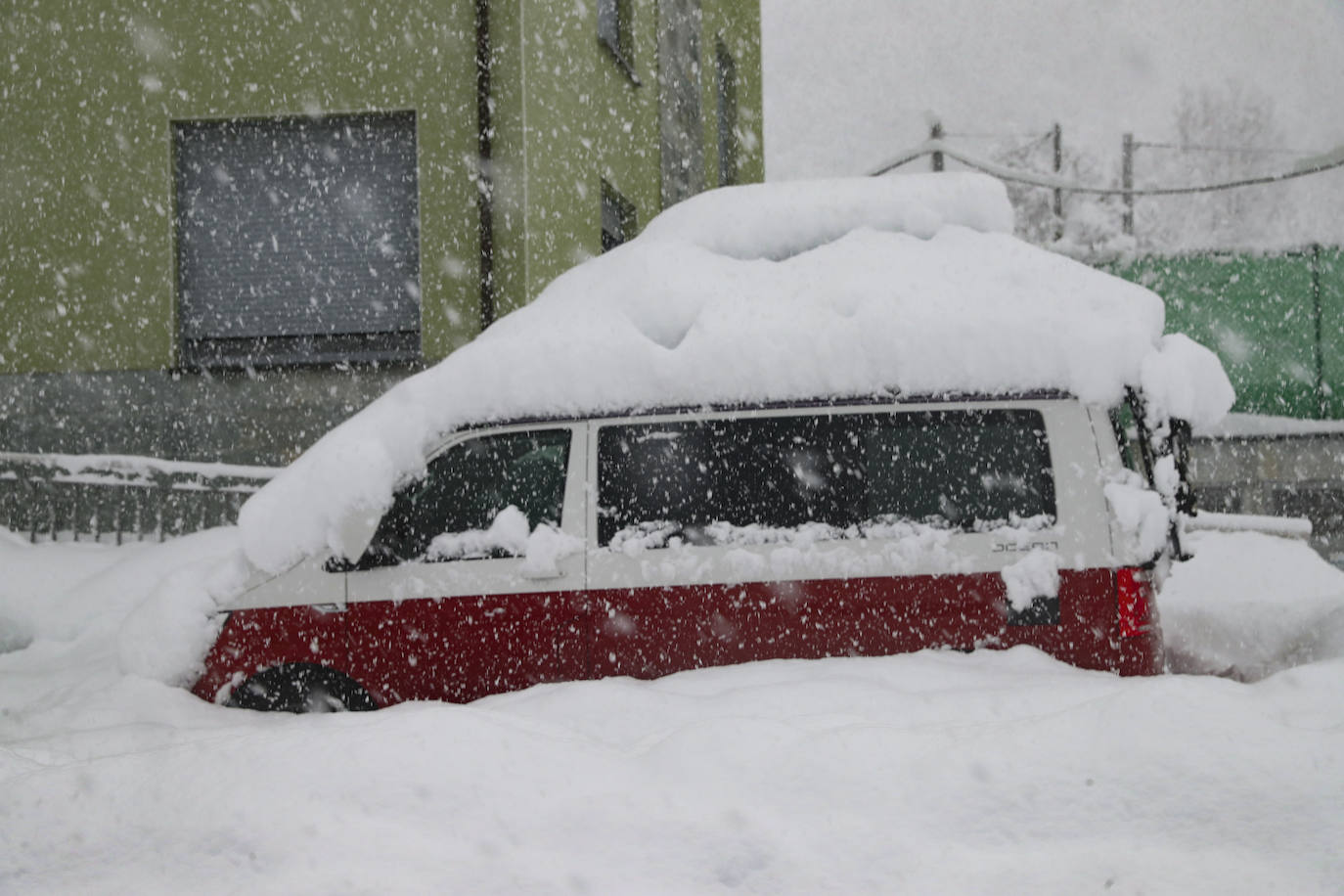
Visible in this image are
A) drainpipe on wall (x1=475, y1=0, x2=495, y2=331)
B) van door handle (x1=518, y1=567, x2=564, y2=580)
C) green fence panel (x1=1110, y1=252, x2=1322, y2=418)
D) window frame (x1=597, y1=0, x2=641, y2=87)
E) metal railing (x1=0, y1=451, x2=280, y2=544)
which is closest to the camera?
van door handle (x1=518, y1=567, x2=564, y2=580)

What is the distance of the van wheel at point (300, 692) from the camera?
162 inches

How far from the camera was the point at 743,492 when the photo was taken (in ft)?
13.1

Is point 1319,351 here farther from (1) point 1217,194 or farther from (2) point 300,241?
(1) point 1217,194

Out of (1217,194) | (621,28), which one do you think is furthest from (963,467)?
(1217,194)

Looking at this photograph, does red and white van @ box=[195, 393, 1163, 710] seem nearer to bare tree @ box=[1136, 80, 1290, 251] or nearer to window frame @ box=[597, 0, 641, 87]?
window frame @ box=[597, 0, 641, 87]

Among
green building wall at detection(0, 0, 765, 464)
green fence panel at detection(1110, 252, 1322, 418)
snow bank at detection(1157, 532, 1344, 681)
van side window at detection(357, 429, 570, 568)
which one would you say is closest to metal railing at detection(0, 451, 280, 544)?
green building wall at detection(0, 0, 765, 464)

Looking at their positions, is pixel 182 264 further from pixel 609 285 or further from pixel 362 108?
pixel 609 285

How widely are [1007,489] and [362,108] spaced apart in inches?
325

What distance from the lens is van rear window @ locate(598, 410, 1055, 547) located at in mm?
3846

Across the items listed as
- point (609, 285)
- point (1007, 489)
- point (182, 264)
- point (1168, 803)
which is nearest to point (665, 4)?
point (182, 264)

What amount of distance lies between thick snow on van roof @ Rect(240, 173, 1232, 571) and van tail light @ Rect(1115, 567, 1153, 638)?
59 centimetres

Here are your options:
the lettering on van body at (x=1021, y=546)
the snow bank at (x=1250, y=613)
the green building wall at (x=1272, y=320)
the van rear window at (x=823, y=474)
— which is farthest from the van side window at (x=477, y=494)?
the green building wall at (x=1272, y=320)

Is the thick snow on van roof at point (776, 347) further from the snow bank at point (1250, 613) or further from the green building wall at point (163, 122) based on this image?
the green building wall at point (163, 122)

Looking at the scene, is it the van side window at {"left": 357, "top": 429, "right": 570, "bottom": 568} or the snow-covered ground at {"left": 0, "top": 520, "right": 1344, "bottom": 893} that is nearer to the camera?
the snow-covered ground at {"left": 0, "top": 520, "right": 1344, "bottom": 893}
